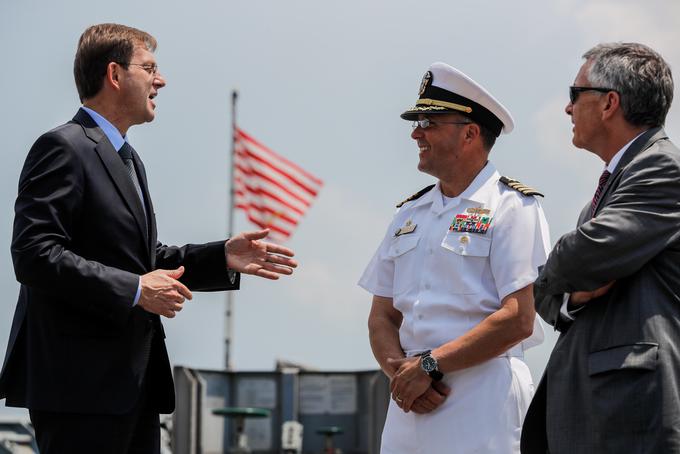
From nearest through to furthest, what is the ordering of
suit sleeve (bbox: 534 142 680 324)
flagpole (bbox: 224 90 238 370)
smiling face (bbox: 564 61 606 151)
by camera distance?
suit sleeve (bbox: 534 142 680 324), smiling face (bbox: 564 61 606 151), flagpole (bbox: 224 90 238 370)

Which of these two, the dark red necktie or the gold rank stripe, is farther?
the gold rank stripe

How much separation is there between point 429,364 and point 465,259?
452mm

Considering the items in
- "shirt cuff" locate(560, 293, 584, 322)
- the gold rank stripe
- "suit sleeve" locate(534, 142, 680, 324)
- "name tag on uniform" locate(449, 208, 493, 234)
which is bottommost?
"shirt cuff" locate(560, 293, 584, 322)

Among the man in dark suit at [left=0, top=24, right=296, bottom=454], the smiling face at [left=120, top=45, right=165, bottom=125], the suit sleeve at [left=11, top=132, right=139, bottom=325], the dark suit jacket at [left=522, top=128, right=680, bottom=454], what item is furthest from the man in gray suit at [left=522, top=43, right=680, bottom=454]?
the smiling face at [left=120, top=45, right=165, bottom=125]

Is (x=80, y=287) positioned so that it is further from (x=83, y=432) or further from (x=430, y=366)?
(x=430, y=366)

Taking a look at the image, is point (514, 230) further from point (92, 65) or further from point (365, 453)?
point (365, 453)

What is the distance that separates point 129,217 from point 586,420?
1.84 metres

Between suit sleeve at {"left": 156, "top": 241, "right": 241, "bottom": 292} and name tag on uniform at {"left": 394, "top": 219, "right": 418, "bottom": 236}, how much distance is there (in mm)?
722

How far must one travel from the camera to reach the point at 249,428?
2100cm

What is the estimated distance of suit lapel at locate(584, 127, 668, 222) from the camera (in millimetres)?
4500

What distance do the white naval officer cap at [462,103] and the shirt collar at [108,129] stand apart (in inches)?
47.1

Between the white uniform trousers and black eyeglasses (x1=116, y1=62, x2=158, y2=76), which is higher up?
black eyeglasses (x1=116, y1=62, x2=158, y2=76)

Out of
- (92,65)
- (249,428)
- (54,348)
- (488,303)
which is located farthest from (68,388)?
(249,428)

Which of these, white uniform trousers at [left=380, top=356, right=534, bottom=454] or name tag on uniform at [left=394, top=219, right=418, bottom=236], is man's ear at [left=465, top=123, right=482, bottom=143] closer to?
name tag on uniform at [left=394, top=219, right=418, bottom=236]
